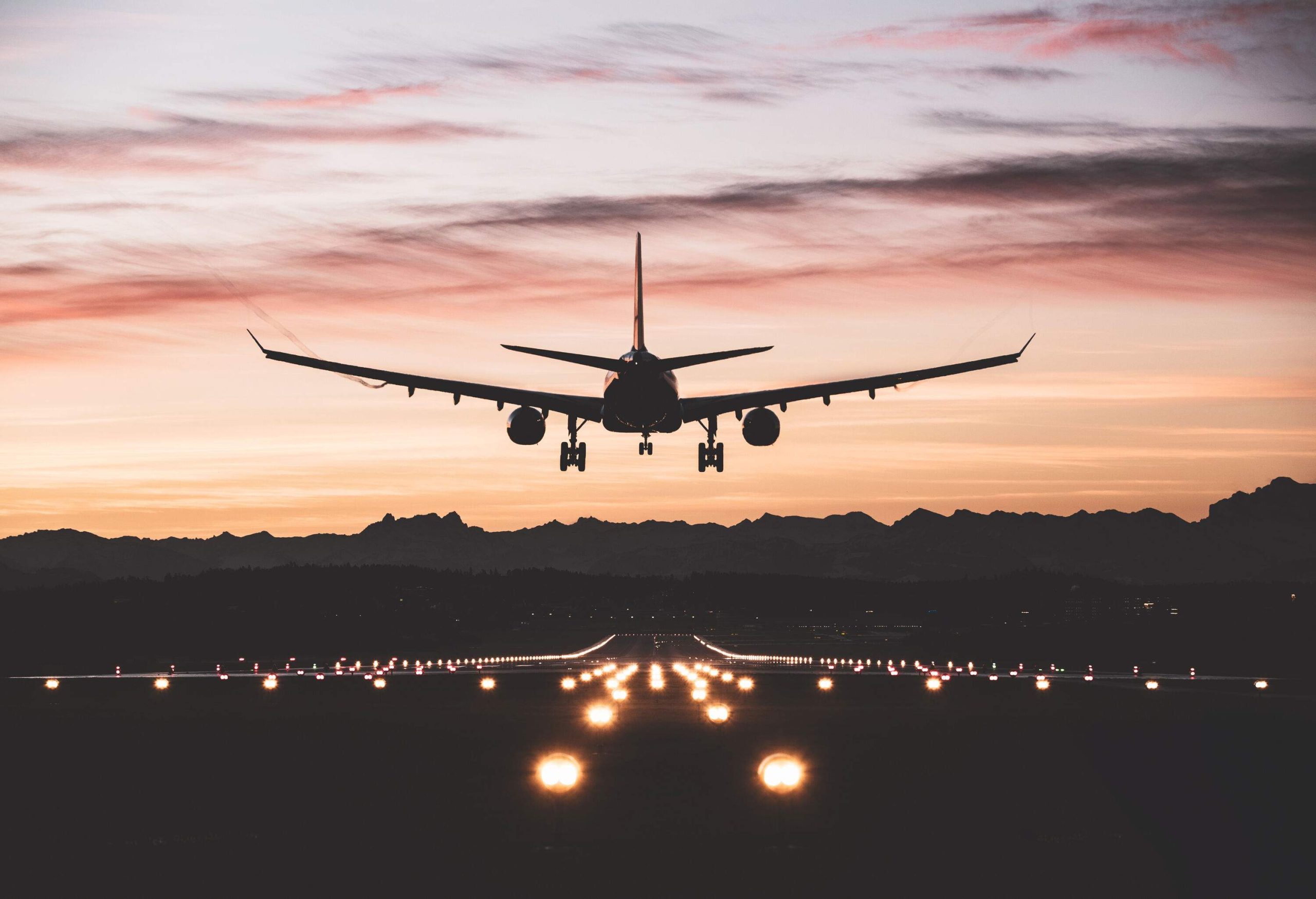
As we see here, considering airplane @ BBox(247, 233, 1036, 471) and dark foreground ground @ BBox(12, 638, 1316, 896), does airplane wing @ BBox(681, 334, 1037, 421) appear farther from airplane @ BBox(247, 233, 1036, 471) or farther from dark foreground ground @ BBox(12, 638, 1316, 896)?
dark foreground ground @ BBox(12, 638, 1316, 896)

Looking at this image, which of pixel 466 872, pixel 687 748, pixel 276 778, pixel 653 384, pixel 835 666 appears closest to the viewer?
pixel 466 872

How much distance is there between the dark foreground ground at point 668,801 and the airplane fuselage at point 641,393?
1372 cm

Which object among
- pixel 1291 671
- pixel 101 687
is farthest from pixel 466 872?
pixel 1291 671

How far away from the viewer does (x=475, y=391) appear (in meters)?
65.8

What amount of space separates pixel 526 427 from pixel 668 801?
133 feet

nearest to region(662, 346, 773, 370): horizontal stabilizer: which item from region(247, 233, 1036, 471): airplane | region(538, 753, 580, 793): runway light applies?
region(247, 233, 1036, 471): airplane

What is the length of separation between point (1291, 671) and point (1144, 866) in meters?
69.5

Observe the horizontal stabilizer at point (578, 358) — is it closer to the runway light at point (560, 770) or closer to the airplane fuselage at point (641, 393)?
the airplane fuselage at point (641, 393)

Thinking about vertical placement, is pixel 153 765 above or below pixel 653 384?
below

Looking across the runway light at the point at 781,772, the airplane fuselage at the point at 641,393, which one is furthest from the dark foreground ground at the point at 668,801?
the airplane fuselage at the point at 641,393

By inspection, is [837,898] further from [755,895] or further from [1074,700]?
[1074,700]

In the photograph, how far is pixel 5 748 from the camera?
125ft

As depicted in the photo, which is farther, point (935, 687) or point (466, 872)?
point (935, 687)

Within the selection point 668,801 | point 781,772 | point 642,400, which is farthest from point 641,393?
point 781,772
